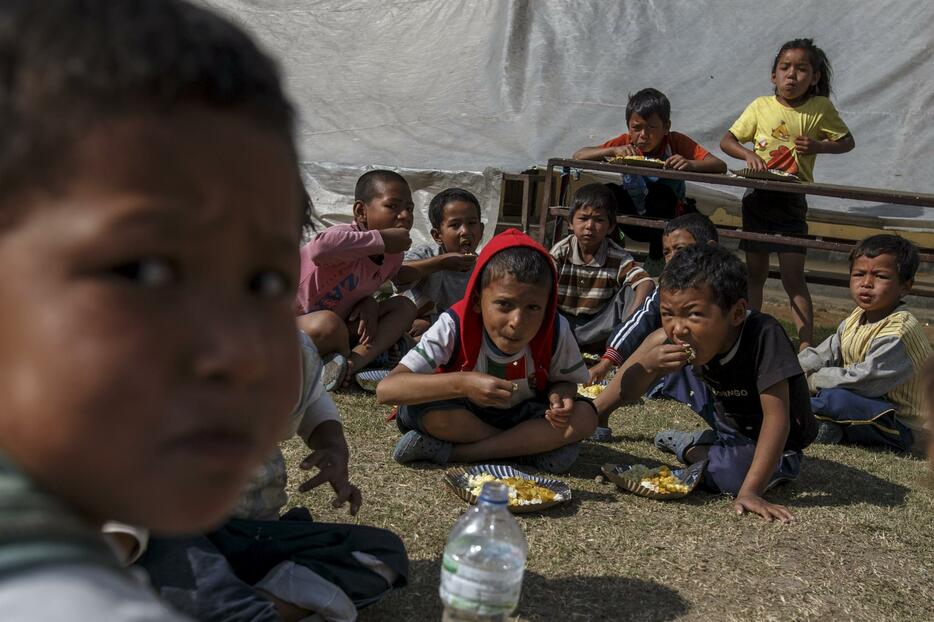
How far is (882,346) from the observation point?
15.8ft

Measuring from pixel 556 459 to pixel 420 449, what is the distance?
57 cm

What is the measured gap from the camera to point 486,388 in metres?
3.61

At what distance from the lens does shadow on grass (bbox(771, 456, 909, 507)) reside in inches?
151

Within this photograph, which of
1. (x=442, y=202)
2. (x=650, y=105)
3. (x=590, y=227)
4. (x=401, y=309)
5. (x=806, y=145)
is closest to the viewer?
(x=401, y=309)

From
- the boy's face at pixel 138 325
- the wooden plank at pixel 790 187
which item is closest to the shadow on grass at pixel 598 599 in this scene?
the boy's face at pixel 138 325

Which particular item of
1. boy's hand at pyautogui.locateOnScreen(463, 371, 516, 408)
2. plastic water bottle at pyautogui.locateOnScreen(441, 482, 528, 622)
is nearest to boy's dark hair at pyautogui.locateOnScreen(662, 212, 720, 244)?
boy's hand at pyautogui.locateOnScreen(463, 371, 516, 408)

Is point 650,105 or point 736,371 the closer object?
point 736,371

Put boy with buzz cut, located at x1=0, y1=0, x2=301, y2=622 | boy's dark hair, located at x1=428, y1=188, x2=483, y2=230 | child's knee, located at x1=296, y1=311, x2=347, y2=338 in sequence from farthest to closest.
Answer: boy's dark hair, located at x1=428, y1=188, x2=483, y2=230 < child's knee, located at x1=296, y1=311, x2=347, y2=338 < boy with buzz cut, located at x1=0, y1=0, x2=301, y2=622

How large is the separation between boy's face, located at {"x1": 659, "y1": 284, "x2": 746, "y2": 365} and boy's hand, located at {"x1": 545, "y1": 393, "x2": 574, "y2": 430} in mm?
495

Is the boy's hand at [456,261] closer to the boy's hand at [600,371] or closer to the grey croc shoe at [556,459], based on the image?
the boy's hand at [600,371]

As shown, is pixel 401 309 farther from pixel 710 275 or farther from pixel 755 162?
pixel 755 162

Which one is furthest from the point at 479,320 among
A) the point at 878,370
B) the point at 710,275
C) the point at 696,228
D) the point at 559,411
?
the point at 696,228

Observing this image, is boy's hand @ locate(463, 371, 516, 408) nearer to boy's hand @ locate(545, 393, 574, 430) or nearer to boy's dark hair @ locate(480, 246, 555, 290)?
boy's hand @ locate(545, 393, 574, 430)

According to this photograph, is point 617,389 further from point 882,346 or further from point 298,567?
point 298,567
